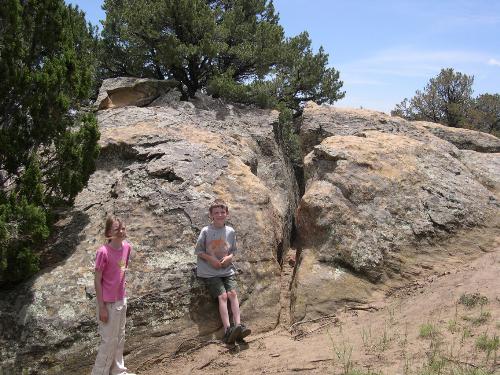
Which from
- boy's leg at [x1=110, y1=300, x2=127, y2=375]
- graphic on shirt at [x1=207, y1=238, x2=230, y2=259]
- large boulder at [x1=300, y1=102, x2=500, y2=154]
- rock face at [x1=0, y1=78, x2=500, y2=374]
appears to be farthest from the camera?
large boulder at [x1=300, y1=102, x2=500, y2=154]

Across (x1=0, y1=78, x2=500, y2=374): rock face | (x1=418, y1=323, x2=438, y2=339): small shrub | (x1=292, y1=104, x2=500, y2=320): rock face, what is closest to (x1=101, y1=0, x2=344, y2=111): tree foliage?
(x1=0, y1=78, x2=500, y2=374): rock face

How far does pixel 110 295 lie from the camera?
16.5 ft

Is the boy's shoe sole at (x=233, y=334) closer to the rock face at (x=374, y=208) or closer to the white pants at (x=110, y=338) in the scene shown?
the rock face at (x=374, y=208)

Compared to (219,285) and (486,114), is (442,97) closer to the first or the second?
(486,114)

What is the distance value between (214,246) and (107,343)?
1707 mm

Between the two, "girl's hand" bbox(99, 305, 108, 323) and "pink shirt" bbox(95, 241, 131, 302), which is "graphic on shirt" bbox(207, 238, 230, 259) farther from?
"girl's hand" bbox(99, 305, 108, 323)

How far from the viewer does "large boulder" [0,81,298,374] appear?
18.2 feet

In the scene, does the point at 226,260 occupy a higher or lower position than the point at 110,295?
higher

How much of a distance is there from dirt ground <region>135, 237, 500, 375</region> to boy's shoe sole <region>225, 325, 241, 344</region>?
0.10m

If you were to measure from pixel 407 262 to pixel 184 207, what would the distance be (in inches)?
124

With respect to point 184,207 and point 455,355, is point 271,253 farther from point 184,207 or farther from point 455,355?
point 455,355

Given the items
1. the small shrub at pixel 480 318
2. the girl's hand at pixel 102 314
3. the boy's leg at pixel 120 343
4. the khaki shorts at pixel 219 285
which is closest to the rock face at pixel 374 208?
the khaki shorts at pixel 219 285

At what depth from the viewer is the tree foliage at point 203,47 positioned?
12.2m

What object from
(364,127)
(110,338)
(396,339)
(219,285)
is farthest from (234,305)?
(364,127)
